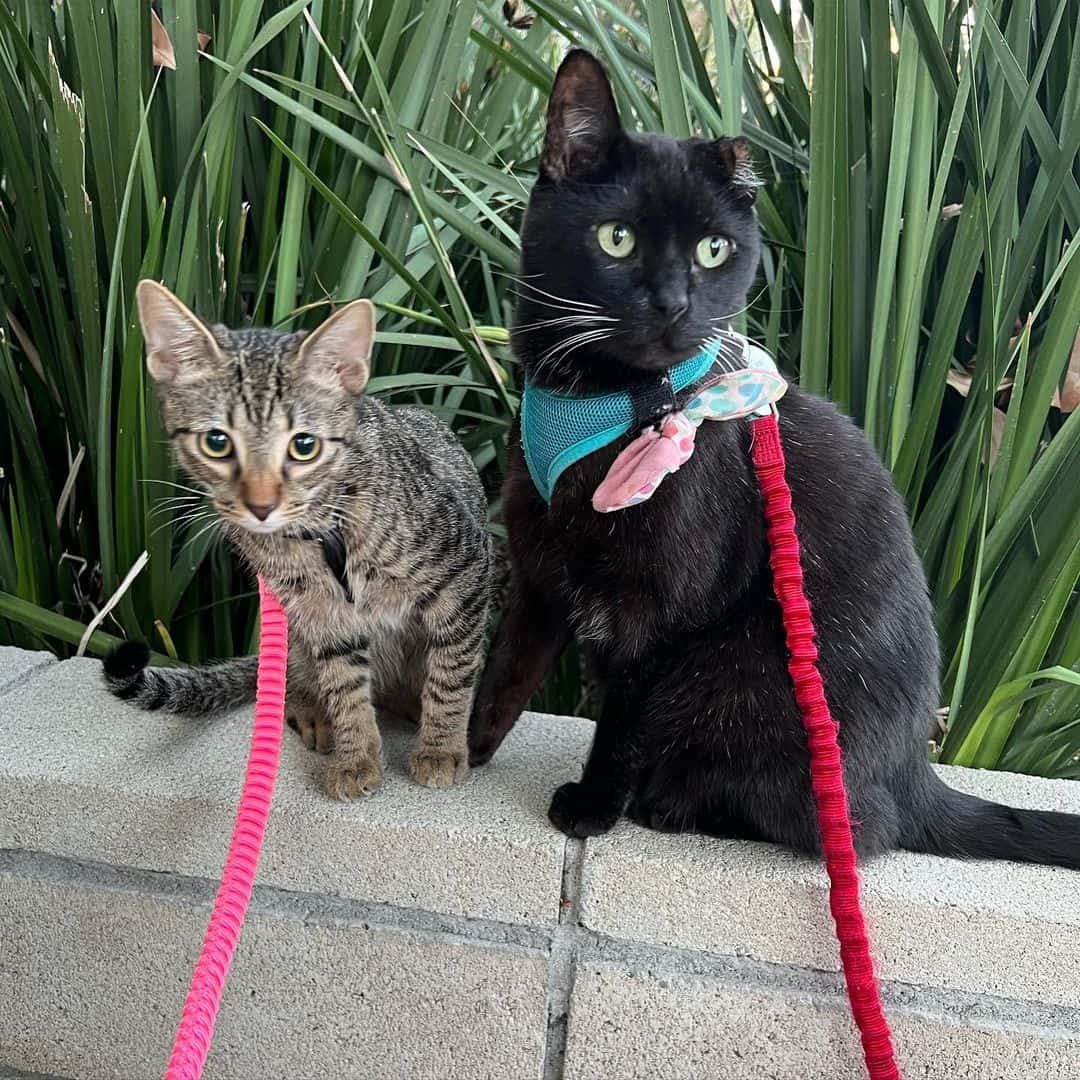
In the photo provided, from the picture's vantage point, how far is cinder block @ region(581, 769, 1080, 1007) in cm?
92

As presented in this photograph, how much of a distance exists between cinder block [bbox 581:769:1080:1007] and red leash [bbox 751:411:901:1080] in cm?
5

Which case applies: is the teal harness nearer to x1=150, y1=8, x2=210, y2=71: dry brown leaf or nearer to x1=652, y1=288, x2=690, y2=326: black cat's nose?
x1=652, y1=288, x2=690, y2=326: black cat's nose

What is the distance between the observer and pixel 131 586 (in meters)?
1.31

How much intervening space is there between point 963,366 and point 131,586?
1179 mm

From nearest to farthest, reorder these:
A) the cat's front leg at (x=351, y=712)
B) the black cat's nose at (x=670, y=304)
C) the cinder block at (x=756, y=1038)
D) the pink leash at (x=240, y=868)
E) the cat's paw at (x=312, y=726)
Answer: the pink leash at (x=240, y=868), the black cat's nose at (x=670, y=304), the cinder block at (x=756, y=1038), the cat's front leg at (x=351, y=712), the cat's paw at (x=312, y=726)

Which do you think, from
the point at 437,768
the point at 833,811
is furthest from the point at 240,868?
the point at 833,811

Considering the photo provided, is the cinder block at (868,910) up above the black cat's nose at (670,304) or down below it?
below

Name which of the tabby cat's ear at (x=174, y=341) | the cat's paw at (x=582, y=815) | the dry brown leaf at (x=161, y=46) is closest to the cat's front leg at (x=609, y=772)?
the cat's paw at (x=582, y=815)

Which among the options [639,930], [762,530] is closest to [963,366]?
[762,530]

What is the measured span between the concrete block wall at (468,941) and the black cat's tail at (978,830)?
20 mm

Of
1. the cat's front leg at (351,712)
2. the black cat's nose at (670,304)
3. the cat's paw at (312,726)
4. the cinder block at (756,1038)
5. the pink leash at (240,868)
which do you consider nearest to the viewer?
the pink leash at (240,868)

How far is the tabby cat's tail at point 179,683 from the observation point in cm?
107

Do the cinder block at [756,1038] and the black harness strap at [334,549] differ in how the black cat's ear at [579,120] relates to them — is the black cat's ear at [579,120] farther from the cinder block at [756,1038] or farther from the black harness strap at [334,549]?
the cinder block at [756,1038]

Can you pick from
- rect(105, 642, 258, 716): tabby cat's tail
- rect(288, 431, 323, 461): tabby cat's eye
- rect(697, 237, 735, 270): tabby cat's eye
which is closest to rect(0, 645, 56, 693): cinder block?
rect(105, 642, 258, 716): tabby cat's tail
